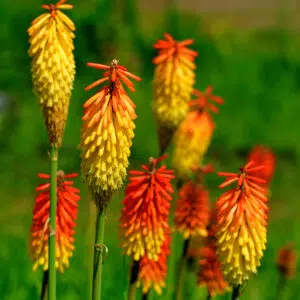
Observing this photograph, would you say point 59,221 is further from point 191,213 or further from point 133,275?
point 191,213

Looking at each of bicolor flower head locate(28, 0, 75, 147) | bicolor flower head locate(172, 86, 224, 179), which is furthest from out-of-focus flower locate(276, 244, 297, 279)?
bicolor flower head locate(28, 0, 75, 147)

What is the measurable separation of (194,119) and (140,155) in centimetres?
530

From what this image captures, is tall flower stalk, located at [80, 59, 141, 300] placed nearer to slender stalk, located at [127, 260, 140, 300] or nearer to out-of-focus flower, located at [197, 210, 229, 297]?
slender stalk, located at [127, 260, 140, 300]

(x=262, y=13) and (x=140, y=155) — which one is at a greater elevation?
(x=262, y=13)

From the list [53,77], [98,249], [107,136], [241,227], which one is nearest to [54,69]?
[53,77]

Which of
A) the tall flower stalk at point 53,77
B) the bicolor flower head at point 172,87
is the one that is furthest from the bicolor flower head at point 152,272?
the tall flower stalk at point 53,77

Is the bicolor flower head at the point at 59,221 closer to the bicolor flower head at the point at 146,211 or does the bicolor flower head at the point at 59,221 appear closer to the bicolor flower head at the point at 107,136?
the bicolor flower head at the point at 146,211

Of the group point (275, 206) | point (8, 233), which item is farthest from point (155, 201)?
point (275, 206)

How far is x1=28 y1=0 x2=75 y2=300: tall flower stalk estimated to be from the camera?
3.06 meters

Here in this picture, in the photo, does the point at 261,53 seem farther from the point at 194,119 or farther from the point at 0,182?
the point at 194,119

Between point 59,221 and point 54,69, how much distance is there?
65 cm

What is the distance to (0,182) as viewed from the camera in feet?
31.9

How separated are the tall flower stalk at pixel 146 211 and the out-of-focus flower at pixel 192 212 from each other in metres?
0.55

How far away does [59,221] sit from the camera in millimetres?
3441
